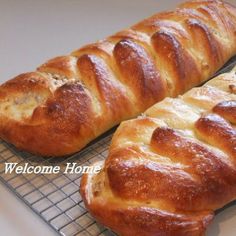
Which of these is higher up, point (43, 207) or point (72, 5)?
point (72, 5)

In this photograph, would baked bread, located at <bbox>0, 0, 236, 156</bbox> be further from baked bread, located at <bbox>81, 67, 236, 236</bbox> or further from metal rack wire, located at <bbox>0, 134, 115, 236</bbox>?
baked bread, located at <bbox>81, 67, 236, 236</bbox>

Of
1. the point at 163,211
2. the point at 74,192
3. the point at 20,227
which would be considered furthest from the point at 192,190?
the point at 20,227

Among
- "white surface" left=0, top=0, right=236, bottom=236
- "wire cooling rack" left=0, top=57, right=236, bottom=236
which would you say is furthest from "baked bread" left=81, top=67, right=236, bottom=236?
"white surface" left=0, top=0, right=236, bottom=236

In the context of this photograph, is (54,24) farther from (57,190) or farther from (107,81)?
(57,190)

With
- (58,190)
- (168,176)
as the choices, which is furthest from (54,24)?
(168,176)

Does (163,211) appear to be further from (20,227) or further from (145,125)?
(20,227)

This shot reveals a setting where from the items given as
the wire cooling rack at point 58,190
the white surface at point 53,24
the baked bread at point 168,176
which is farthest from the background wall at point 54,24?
the baked bread at point 168,176

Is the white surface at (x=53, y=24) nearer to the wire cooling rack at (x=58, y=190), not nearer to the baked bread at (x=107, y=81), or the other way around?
the baked bread at (x=107, y=81)
